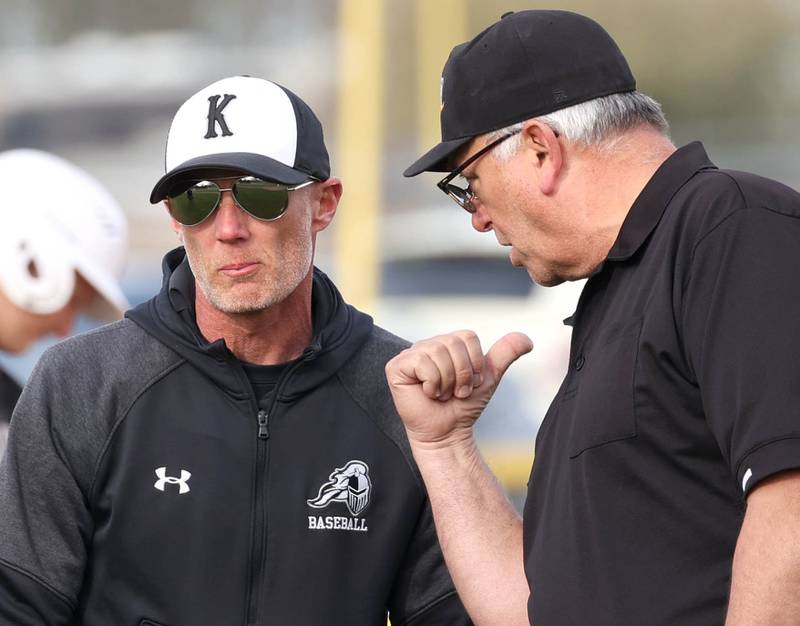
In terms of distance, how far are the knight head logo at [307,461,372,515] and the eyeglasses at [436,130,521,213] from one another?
58 cm

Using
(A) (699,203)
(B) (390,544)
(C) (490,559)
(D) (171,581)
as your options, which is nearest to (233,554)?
(D) (171,581)

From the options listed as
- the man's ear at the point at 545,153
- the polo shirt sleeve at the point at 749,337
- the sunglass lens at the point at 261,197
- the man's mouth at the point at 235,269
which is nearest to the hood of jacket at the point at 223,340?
the man's mouth at the point at 235,269

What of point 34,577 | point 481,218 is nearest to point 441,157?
point 481,218

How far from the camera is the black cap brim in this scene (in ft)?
6.95

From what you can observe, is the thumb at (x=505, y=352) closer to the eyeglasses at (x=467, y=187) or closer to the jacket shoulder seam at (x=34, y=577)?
the eyeglasses at (x=467, y=187)

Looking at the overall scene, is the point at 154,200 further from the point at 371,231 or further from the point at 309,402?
the point at 371,231

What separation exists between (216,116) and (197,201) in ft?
0.57

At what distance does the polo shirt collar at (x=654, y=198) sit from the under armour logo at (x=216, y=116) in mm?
878

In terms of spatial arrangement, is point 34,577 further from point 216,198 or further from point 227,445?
point 216,198

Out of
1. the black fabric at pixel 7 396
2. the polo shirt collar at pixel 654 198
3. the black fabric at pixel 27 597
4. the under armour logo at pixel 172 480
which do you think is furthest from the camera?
the black fabric at pixel 7 396

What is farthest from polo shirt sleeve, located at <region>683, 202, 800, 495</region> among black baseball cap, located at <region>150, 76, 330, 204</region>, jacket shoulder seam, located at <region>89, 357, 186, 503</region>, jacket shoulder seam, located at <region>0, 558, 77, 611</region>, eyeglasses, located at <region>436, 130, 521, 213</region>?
jacket shoulder seam, located at <region>0, 558, 77, 611</region>

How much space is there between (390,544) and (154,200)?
80 cm

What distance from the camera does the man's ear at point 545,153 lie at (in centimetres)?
201

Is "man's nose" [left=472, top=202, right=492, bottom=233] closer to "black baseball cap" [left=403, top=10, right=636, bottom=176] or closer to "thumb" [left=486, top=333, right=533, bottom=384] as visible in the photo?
"black baseball cap" [left=403, top=10, right=636, bottom=176]
